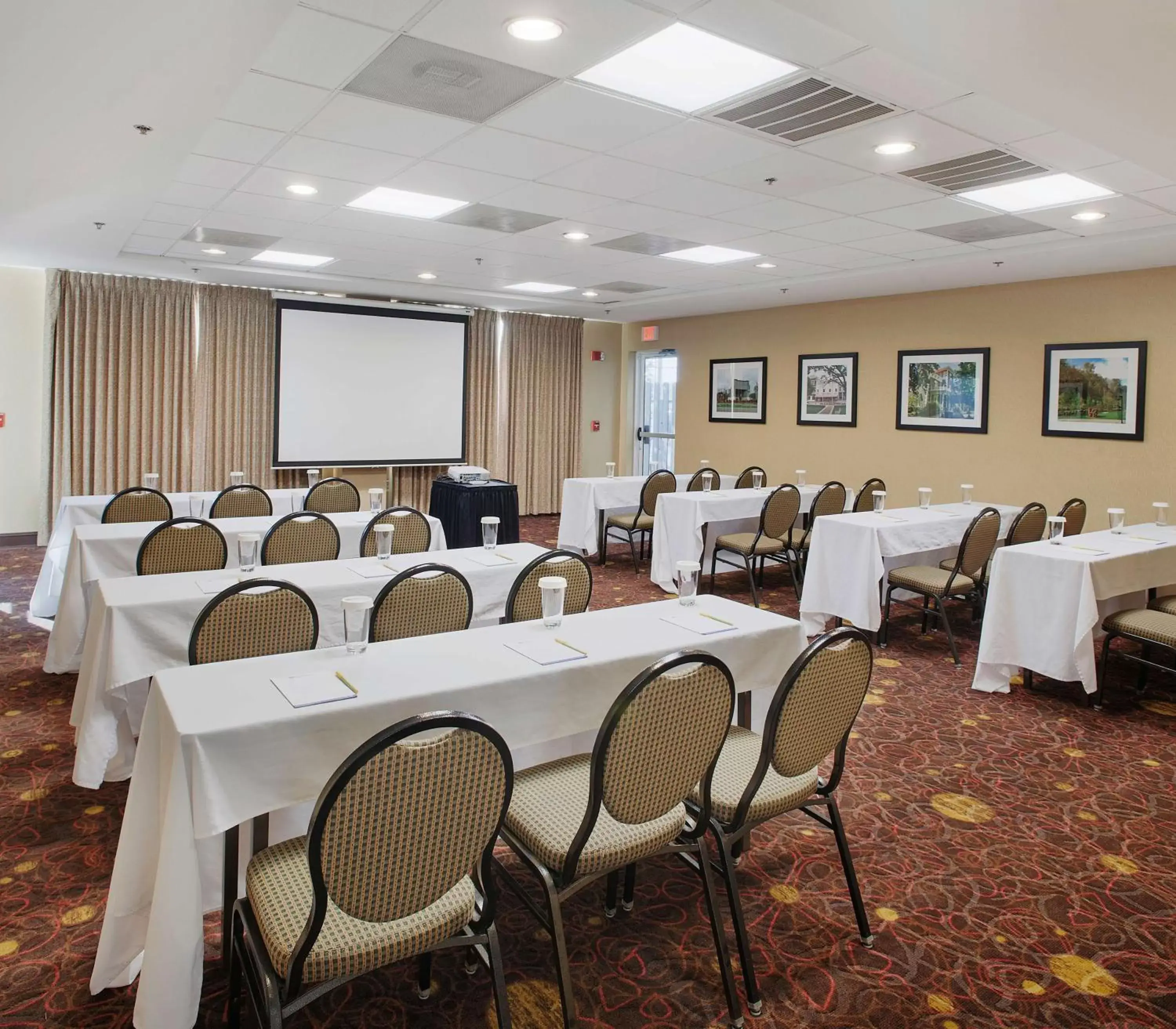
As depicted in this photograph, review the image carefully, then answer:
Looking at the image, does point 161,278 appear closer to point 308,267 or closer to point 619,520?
point 308,267

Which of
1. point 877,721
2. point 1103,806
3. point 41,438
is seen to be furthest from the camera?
point 41,438

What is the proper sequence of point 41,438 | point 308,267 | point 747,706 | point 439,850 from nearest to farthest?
1. point 439,850
2. point 747,706
3. point 308,267
4. point 41,438

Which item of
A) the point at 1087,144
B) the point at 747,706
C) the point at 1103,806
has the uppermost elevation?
the point at 1087,144

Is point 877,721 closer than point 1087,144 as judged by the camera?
No

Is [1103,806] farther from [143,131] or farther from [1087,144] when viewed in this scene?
[143,131]

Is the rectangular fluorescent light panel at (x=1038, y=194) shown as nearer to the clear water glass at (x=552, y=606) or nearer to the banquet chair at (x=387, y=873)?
the clear water glass at (x=552, y=606)

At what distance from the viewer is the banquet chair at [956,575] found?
17.5 ft

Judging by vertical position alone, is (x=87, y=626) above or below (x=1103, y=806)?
above

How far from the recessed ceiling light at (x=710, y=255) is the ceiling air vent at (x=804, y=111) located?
276 cm

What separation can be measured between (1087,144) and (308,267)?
20.8ft

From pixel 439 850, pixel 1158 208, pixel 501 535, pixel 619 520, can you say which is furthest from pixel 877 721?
pixel 501 535

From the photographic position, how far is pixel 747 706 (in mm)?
2996

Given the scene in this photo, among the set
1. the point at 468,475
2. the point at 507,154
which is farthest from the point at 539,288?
the point at 507,154

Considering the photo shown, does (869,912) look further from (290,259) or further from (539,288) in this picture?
(539,288)
